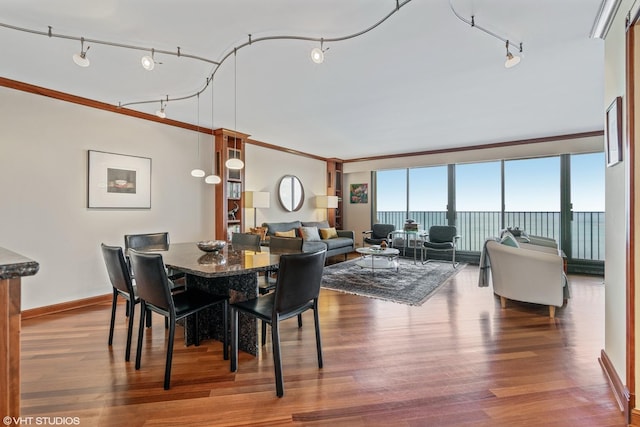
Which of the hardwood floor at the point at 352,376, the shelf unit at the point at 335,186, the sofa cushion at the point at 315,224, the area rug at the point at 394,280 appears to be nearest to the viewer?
the hardwood floor at the point at 352,376

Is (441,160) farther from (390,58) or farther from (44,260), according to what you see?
(44,260)

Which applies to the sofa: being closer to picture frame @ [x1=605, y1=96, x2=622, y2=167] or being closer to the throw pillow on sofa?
the throw pillow on sofa

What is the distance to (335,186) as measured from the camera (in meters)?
7.73

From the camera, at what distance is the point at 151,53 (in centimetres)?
241

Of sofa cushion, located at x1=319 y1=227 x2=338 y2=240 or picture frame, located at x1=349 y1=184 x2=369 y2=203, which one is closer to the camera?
sofa cushion, located at x1=319 y1=227 x2=338 y2=240

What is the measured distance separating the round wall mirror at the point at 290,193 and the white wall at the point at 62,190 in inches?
95.0

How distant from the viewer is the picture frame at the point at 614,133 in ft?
5.68

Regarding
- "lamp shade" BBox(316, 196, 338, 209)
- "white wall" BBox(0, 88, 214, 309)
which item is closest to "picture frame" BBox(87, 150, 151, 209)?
"white wall" BBox(0, 88, 214, 309)

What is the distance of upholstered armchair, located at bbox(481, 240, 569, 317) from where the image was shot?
3078 millimetres

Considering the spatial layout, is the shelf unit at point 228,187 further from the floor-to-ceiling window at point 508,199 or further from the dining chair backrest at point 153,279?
the floor-to-ceiling window at point 508,199

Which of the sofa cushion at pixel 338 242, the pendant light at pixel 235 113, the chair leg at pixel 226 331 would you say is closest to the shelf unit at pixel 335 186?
the sofa cushion at pixel 338 242

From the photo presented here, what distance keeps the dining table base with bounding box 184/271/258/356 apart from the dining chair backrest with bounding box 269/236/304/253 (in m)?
0.52

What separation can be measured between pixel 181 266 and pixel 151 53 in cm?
174

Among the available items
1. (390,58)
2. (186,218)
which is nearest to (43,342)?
(186,218)
